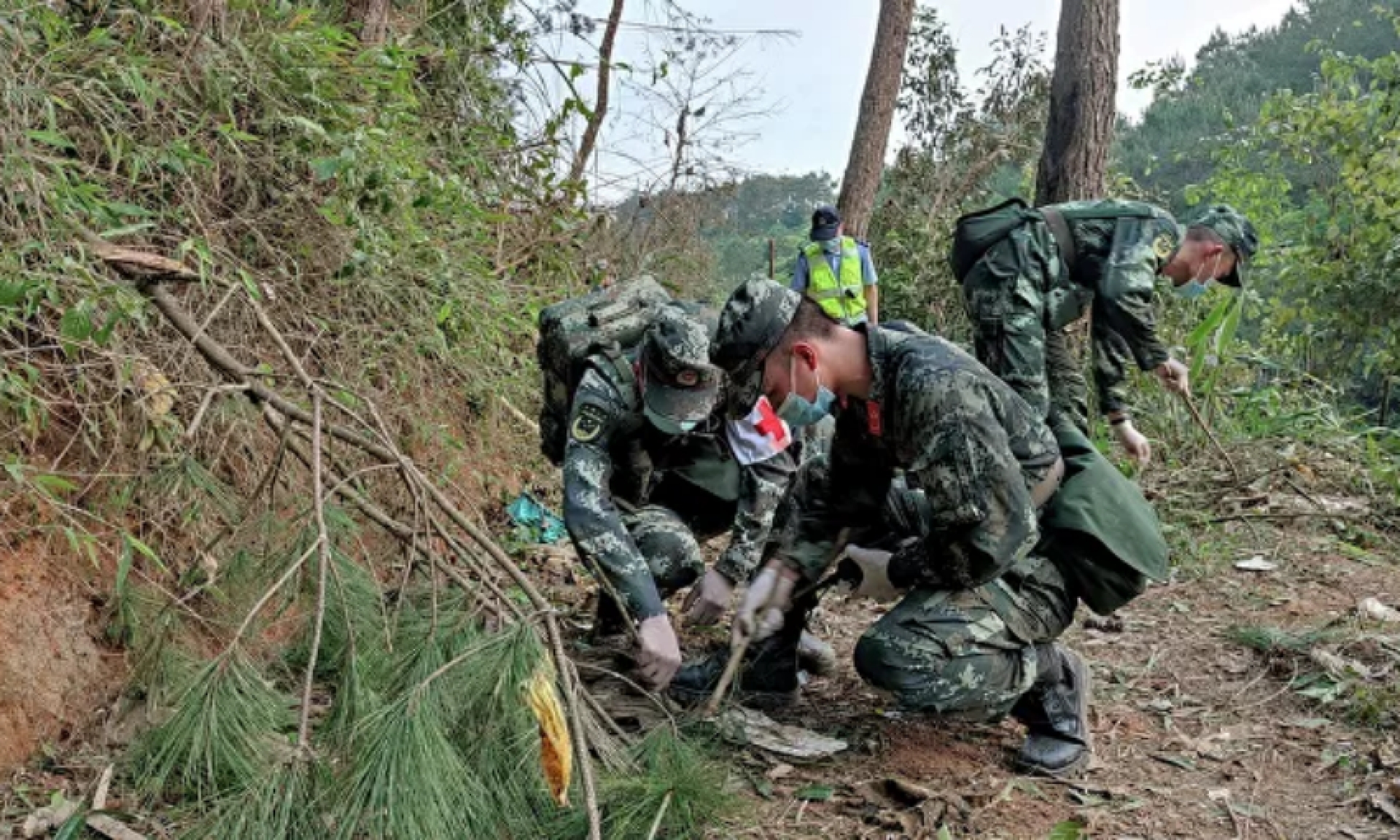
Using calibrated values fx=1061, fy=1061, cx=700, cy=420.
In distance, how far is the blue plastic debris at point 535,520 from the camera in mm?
4375

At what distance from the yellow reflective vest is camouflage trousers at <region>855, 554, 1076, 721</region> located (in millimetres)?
3960

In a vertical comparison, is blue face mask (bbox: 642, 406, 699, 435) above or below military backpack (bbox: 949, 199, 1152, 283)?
below

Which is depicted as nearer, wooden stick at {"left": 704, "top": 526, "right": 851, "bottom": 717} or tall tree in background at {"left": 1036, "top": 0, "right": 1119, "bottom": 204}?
wooden stick at {"left": 704, "top": 526, "right": 851, "bottom": 717}

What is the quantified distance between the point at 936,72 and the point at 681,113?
6.00 meters

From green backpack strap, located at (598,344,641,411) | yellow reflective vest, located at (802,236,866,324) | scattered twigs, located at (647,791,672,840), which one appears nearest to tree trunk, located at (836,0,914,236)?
yellow reflective vest, located at (802,236,866,324)

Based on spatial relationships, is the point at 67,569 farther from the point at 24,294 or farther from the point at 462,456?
the point at 462,456

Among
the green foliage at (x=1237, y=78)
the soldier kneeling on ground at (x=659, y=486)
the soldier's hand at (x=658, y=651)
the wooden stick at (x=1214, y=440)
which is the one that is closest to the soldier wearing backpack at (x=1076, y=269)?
the wooden stick at (x=1214, y=440)

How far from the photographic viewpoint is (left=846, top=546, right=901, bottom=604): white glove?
273 centimetres

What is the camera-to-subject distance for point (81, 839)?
2084 mm

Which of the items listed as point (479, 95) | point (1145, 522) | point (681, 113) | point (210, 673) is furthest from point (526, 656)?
point (681, 113)

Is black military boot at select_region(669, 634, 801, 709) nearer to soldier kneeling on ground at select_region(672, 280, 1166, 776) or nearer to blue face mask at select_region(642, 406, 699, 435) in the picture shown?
soldier kneeling on ground at select_region(672, 280, 1166, 776)

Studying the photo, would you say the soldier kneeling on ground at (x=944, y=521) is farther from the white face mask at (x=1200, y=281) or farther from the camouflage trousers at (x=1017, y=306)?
the white face mask at (x=1200, y=281)

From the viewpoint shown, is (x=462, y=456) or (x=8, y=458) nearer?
(x=8, y=458)

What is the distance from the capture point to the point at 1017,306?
3893mm
